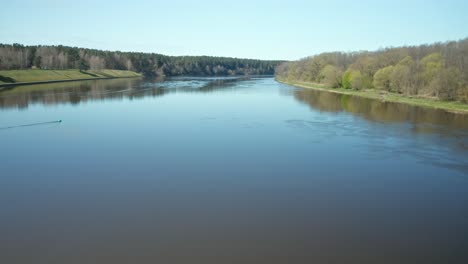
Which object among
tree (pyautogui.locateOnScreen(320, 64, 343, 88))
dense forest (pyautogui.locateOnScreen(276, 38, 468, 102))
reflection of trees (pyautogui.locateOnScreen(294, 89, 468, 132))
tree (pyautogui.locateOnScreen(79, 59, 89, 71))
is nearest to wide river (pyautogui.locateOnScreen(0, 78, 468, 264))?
reflection of trees (pyautogui.locateOnScreen(294, 89, 468, 132))

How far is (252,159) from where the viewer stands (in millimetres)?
17375

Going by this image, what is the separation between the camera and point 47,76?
73688mm

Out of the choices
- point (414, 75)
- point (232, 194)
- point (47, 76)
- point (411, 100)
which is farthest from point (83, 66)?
point (232, 194)

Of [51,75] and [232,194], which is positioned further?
[51,75]

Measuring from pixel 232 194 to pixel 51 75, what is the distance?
75.0m

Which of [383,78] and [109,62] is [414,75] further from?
[109,62]

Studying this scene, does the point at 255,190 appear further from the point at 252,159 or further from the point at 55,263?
the point at 55,263

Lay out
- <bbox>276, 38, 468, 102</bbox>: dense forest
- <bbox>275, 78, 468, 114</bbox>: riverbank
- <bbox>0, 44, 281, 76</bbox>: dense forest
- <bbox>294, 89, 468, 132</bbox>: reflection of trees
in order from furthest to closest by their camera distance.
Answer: <bbox>0, 44, 281, 76</bbox>: dense forest < <bbox>276, 38, 468, 102</bbox>: dense forest < <bbox>275, 78, 468, 114</bbox>: riverbank < <bbox>294, 89, 468, 132</bbox>: reflection of trees

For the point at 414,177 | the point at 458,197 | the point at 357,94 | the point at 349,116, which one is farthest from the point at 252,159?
the point at 357,94

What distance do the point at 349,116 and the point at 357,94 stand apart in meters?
21.7

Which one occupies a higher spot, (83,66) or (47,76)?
(83,66)

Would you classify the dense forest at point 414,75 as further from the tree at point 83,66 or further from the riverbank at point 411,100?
the tree at point 83,66

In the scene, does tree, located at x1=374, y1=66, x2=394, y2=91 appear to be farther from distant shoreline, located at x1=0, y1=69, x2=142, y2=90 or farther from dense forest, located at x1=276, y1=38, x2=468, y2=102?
distant shoreline, located at x1=0, y1=69, x2=142, y2=90

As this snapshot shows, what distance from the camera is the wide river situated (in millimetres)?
9250
